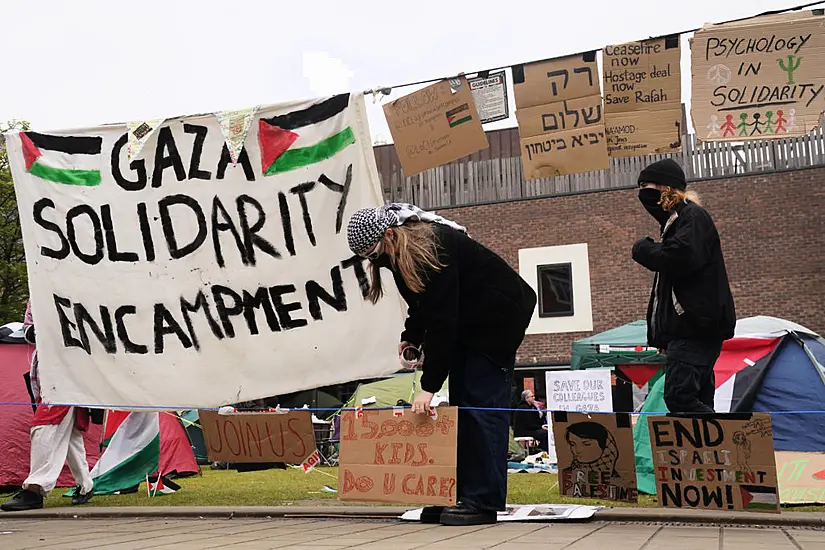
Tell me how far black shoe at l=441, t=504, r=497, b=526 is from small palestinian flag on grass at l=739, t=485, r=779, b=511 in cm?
122

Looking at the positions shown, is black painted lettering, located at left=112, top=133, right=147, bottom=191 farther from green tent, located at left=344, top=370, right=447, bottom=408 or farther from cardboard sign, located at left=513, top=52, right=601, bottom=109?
green tent, located at left=344, top=370, right=447, bottom=408

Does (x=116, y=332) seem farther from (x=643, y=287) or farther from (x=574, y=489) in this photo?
(x=643, y=287)

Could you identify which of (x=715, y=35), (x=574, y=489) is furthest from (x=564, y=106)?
(x=574, y=489)

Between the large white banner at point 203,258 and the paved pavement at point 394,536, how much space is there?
1.18m

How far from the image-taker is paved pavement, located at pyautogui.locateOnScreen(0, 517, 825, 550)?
3.46 meters

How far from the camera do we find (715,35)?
17.2 feet

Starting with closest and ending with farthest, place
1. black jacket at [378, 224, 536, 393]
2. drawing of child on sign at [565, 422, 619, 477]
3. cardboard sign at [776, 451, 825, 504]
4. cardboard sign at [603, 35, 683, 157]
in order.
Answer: black jacket at [378, 224, 536, 393] → drawing of child on sign at [565, 422, 619, 477] → cardboard sign at [603, 35, 683, 157] → cardboard sign at [776, 451, 825, 504]

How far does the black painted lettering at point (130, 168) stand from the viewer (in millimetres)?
6035

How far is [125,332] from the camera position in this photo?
19.7 feet

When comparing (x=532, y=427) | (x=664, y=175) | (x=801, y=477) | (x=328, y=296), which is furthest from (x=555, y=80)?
(x=532, y=427)

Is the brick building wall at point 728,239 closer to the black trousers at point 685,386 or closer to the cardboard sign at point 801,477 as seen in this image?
the cardboard sign at point 801,477

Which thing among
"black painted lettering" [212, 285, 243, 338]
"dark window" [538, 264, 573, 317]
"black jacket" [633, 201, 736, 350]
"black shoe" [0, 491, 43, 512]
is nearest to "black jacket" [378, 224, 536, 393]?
"black jacket" [633, 201, 736, 350]

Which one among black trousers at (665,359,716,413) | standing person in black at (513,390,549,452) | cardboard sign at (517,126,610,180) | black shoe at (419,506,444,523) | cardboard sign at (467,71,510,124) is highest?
cardboard sign at (467,71,510,124)

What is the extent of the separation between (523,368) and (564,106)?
16653 millimetres
